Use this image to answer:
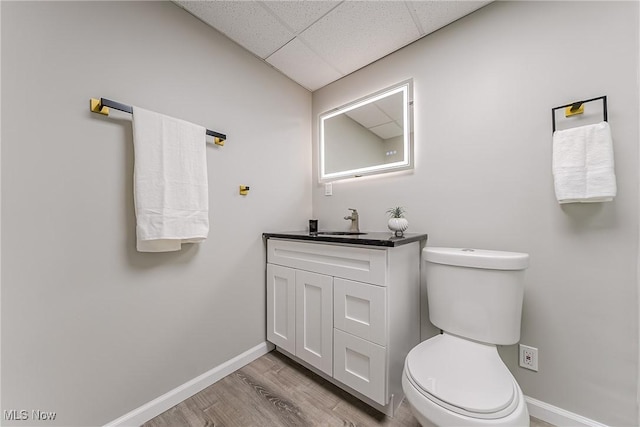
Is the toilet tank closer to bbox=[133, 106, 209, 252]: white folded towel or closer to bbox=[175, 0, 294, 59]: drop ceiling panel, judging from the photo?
bbox=[133, 106, 209, 252]: white folded towel

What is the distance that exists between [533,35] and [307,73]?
1399 millimetres

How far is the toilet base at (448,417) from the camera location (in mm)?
744

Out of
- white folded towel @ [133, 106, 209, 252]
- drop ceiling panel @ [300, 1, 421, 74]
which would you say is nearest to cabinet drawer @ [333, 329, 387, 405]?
white folded towel @ [133, 106, 209, 252]

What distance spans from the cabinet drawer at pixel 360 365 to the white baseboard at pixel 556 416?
0.76 metres

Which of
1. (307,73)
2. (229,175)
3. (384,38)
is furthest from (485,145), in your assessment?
(229,175)

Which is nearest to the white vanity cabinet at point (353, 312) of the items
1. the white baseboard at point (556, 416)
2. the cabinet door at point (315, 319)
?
the cabinet door at point (315, 319)

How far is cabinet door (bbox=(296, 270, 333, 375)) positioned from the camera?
1375mm

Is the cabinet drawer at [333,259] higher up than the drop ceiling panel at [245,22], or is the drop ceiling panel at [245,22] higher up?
the drop ceiling panel at [245,22]

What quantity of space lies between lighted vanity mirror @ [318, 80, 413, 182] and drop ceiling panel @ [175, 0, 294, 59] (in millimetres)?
684

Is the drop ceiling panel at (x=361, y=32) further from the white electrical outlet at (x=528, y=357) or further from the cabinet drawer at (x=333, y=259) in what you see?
the white electrical outlet at (x=528, y=357)

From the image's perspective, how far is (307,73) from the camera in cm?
195

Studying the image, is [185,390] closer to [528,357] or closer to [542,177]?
[528,357]

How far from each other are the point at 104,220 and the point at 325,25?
159 cm

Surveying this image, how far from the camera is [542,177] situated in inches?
47.0
